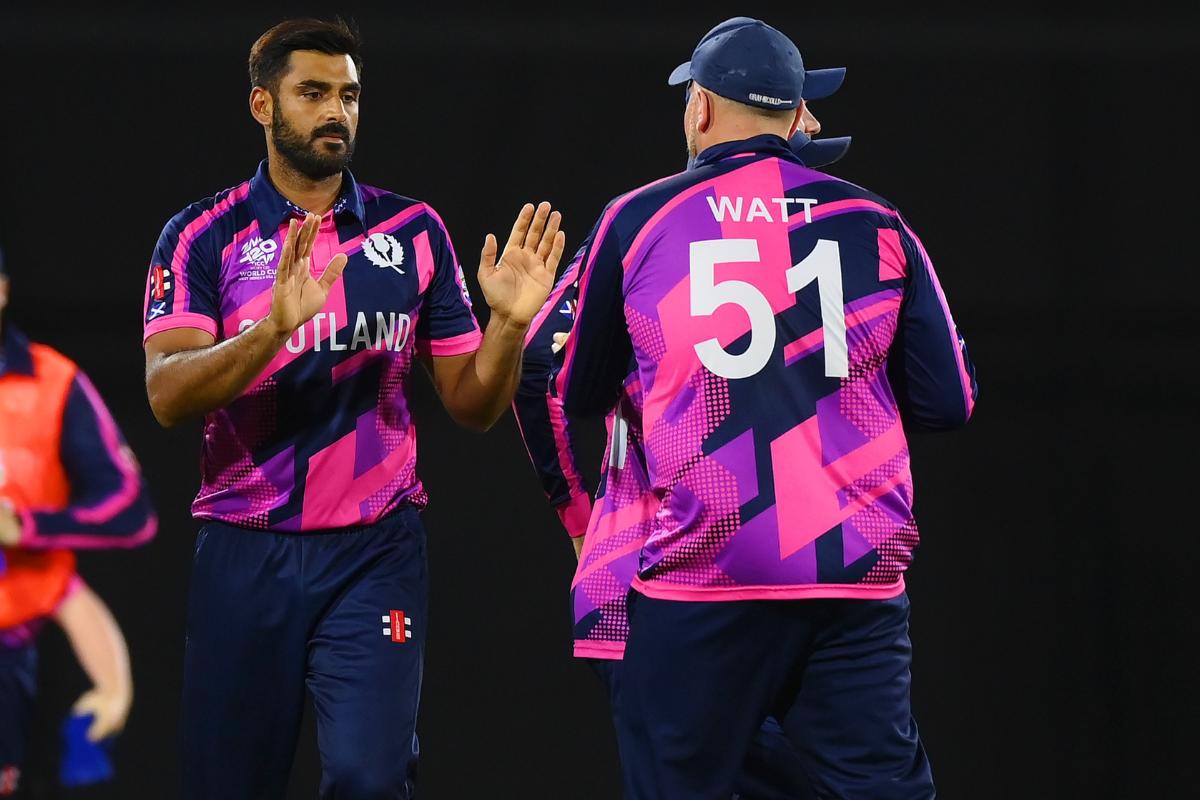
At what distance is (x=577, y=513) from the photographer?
302 cm

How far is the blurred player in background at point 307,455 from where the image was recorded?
8.36 ft

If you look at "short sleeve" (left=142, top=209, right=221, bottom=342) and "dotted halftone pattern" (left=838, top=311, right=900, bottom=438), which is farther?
"short sleeve" (left=142, top=209, right=221, bottom=342)

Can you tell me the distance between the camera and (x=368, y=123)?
3.76 m

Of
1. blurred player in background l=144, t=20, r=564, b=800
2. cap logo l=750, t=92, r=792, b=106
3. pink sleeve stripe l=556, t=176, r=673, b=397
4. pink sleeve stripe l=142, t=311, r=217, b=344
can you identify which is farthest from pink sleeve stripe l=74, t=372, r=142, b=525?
cap logo l=750, t=92, r=792, b=106

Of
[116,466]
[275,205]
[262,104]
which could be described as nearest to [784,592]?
[275,205]

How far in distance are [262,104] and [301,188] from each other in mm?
200

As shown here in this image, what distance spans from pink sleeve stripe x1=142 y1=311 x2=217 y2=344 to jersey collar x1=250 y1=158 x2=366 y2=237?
219mm

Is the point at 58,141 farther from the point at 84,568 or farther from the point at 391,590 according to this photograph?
the point at 391,590

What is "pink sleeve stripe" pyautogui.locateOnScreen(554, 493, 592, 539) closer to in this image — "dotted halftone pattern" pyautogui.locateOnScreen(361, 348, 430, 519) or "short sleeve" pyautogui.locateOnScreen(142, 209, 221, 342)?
"dotted halftone pattern" pyautogui.locateOnScreen(361, 348, 430, 519)

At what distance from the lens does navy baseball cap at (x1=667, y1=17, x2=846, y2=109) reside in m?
2.32

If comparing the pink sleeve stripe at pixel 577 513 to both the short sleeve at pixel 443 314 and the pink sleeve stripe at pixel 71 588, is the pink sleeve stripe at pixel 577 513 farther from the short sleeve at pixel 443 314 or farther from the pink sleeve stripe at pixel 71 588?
the pink sleeve stripe at pixel 71 588

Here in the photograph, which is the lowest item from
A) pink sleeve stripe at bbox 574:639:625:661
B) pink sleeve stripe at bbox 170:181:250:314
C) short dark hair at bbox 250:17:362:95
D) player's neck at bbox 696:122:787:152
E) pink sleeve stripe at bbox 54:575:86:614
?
pink sleeve stripe at bbox 574:639:625:661

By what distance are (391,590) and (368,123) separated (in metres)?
1.57

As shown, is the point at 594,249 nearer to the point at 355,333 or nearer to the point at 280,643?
the point at 355,333
